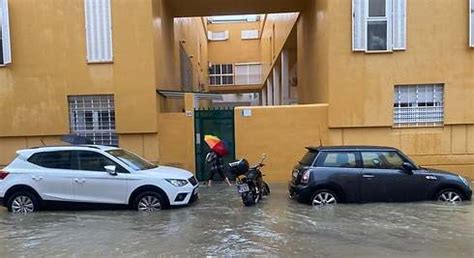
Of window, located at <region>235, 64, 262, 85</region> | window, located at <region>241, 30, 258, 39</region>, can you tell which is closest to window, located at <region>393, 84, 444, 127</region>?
window, located at <region>235, 64, 262, 85</region>

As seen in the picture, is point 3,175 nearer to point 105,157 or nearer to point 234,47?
point 105,157

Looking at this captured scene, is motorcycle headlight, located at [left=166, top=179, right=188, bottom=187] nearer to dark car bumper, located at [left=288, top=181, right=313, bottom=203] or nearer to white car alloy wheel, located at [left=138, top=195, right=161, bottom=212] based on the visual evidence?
white car alloy wheel, located at [left=138, top=195, right=161, bottom=212]

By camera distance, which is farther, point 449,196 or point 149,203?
point 449,196

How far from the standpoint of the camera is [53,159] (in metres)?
10.1

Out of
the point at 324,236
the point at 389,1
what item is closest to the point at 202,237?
the point at 324,236

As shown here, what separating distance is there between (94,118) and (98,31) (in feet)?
8.42

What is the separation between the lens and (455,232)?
7430 mm

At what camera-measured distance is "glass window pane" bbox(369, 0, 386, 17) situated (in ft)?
42.6

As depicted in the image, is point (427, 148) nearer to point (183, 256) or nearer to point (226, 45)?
point (183, 256)

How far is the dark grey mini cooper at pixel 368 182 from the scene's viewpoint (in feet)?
32.3

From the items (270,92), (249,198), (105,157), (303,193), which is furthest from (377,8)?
(270,92)

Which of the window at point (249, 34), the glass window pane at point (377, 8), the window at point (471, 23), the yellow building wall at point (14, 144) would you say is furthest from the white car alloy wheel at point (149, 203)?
the window at point (249, 34)

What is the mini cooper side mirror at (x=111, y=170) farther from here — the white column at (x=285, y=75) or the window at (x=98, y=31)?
the white column at (x=285, y=75)

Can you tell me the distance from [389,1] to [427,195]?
5.90 meters
